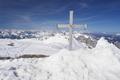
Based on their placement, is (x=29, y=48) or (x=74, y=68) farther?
(x=29, y=48)

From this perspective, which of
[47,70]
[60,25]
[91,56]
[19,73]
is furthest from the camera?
[60,25]

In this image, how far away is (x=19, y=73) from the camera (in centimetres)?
1134

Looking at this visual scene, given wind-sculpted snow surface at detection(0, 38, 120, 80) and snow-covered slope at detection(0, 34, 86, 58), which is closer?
wind-sculpted snow surface at detection(0, 38, 120, 80)

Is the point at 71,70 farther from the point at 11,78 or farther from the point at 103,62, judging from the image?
the point at 11,78

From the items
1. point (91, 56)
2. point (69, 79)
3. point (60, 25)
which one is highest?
point (60, 25)

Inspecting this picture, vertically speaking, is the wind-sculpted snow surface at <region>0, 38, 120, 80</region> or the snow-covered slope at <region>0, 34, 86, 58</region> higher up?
the wind-sculpted snow surface at <region>0, 38, 120, 80</region>

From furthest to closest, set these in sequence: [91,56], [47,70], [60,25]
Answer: [60,25] → [91,56] → [47,70]

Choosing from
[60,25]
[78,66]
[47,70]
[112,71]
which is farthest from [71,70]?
[60,25]

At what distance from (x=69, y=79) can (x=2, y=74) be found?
12.6 feet

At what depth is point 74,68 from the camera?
11719mm

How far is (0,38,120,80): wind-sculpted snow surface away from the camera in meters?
11.1

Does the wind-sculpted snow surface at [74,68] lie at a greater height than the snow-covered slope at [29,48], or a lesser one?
greater

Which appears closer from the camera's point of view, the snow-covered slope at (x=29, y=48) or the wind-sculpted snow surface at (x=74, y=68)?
the wind-sculpted snow surface at (x=74, y=68)

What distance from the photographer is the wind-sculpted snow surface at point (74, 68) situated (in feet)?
36.4
